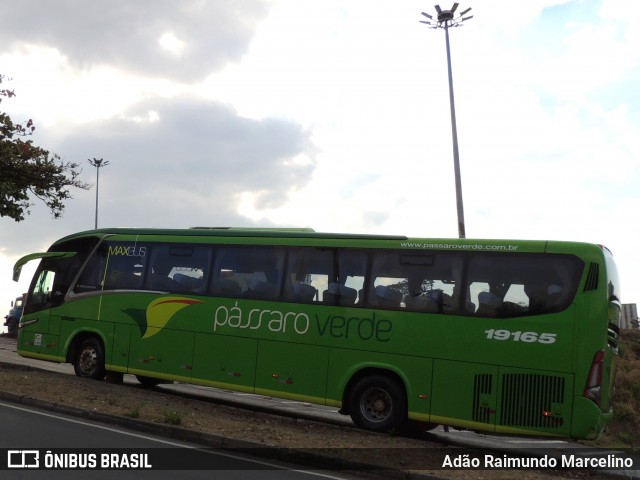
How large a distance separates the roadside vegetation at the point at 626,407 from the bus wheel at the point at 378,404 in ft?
15.3

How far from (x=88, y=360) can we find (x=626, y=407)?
12.0m

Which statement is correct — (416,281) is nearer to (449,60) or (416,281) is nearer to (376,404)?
(376,404)

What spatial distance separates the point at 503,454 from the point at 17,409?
25.8 feet

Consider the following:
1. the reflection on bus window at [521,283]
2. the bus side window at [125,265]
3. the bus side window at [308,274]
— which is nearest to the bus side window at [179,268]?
the bus side window at [125,265]

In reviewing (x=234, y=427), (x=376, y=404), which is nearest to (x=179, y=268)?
(x=234, y=427)

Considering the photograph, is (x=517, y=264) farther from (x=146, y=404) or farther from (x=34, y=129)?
(x=34, y=129)

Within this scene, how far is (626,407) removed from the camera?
1652 centimetres

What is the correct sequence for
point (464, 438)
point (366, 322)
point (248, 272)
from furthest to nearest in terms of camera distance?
1. point (248, 272)
2. point (464, 438)
3. point (366, 322)

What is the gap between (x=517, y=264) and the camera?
37.6 ft

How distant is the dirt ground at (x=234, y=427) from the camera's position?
31.1 feet

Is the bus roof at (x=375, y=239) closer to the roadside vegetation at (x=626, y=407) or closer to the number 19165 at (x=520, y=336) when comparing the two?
the number 19165 at (x=520, y=336)

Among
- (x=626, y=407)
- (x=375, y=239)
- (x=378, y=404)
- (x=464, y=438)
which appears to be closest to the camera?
(x=378, y=404)

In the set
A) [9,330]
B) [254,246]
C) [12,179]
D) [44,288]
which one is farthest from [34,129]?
[9,330]

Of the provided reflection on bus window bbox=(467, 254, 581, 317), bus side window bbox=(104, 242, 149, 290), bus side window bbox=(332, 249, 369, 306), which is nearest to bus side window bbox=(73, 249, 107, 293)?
bus side window bbox=(104, 242, 149, 290)
